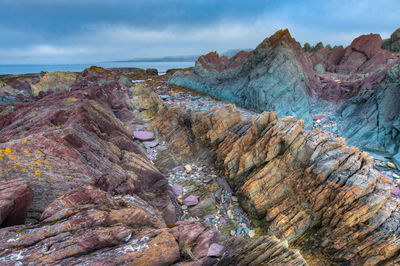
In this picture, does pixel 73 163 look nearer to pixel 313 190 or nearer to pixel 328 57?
pixel 313 190

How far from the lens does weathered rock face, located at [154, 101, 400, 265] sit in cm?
884

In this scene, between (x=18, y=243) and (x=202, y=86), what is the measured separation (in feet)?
142

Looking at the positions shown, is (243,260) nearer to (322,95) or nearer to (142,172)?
(142,172)

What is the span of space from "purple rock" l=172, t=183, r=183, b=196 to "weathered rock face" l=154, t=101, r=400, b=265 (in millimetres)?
4024

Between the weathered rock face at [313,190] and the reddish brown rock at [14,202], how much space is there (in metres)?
7.05

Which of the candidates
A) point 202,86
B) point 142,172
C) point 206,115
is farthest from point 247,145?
point 202,86

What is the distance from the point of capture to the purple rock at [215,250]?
6.27m

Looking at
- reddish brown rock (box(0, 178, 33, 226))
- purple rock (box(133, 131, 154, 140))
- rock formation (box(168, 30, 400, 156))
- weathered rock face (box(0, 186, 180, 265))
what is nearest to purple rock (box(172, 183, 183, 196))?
weathered rock face (box(0, 186, 180, 265))

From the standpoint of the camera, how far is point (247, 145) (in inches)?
594

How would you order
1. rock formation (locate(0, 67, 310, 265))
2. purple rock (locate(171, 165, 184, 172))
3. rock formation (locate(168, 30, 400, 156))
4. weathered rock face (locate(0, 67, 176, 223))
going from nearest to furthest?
rock formation (locate(0, 67, 310, 265)), weathered rock face (locate(0, 67, 176, 223)), purple rock (locate(171, 165, 184, 172)), rock formation (locate(168, 30, 400, 156))

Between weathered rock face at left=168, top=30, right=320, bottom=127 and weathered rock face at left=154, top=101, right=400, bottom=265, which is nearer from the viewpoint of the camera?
weathered rock face at left=154, top=101, right=400, bottom=265

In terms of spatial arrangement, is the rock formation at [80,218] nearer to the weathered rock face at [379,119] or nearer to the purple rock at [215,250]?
the purple rock at [215,250]

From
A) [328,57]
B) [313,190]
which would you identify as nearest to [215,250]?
[313,190]

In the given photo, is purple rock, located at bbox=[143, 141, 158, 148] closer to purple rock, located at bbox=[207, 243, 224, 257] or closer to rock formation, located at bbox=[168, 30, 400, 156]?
purple rock, located at bbox=[207, 243, 224, 257]
